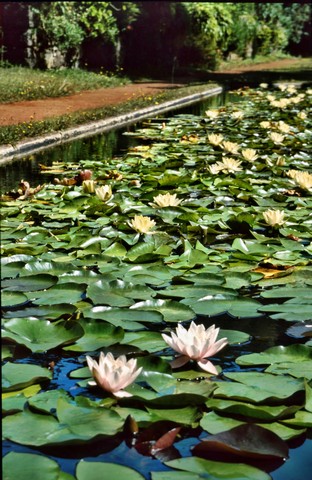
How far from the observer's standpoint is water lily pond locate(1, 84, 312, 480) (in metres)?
1.84

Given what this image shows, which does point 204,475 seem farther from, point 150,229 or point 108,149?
point 108,149

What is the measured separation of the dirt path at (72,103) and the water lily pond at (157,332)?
15.7 feet

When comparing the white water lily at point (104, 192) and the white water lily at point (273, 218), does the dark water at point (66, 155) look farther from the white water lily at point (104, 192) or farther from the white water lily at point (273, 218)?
the white water lily at point (273, 218)

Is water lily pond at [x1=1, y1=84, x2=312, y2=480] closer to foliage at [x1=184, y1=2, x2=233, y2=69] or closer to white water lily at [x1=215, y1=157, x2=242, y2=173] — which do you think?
white water lily at [x1=215, y1=157, x2=242, y2=173]

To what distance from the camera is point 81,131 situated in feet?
31.6

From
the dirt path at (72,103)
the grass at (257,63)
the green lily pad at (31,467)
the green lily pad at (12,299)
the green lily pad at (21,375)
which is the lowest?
the grass at (257,63)

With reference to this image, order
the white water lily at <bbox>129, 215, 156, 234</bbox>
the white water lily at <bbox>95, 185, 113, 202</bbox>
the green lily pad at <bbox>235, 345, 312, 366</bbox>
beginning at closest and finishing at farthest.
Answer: the green lily pad at <bbox>235, 345, 312, 366</bbox> < the white water lily at <bbox>129, 215, 156, 234</bbox> < the white water lily at <bbox>95, 185, 113, 202</bbox>

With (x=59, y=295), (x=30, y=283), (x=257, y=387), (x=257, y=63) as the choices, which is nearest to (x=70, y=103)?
(x=30, y=283)

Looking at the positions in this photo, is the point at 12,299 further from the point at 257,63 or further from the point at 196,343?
the point at 257,63

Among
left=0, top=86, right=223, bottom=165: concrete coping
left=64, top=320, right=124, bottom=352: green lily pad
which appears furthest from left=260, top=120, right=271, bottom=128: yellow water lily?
left=64, top=320, right=124, bottom=352: green lily pad

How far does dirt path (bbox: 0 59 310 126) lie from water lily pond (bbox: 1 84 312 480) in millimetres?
4792

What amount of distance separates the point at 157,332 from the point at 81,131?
7.30m

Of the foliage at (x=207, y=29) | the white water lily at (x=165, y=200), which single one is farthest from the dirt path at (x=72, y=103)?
the foliage at (x=207, y=29)

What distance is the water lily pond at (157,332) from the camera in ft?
6.05
